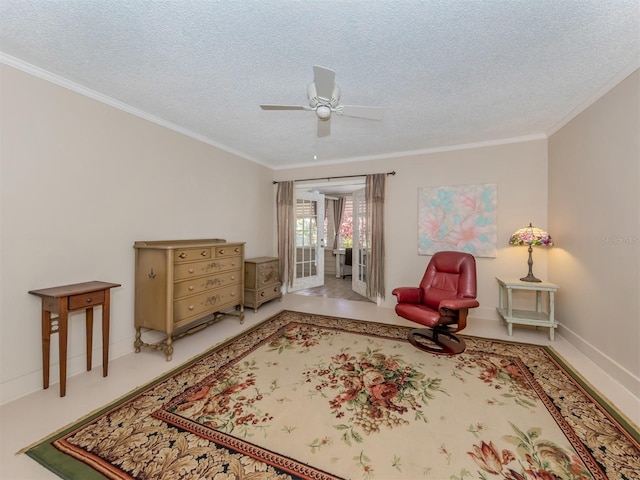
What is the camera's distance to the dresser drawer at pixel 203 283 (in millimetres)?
2619

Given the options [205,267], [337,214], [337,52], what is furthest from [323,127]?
[337,214]

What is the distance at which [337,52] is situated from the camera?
1.83 metres

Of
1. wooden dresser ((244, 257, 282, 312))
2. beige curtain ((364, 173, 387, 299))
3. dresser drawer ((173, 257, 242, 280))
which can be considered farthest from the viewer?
beige curtain ((364, 173, 387, 299))

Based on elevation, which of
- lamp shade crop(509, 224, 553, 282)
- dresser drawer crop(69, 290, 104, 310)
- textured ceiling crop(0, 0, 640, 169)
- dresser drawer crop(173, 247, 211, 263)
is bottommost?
dresser drawer crop(69, 290, 104, 310)

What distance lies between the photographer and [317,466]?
4.48 ft

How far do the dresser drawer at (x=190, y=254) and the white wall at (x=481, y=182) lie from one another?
108 inches

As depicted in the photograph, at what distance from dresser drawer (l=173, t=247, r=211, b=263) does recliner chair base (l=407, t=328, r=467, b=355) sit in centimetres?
251

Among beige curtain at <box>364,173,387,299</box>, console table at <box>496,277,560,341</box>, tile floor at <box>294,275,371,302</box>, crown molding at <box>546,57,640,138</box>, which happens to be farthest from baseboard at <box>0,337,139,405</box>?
crown molding at <box>546,57,640,138</box>

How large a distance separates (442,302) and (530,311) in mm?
1789

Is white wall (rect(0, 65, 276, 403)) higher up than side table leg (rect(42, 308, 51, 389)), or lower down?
higher up

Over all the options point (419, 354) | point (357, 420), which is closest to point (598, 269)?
point (419, 354)

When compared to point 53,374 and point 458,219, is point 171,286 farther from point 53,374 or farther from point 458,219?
point 458,219

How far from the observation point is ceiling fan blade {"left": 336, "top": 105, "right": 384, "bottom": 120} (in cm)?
200

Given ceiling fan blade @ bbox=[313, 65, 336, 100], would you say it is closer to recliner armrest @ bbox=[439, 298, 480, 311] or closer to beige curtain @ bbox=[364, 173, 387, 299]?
recliner armrest @ bbox=[439, 298, 480, 311]
